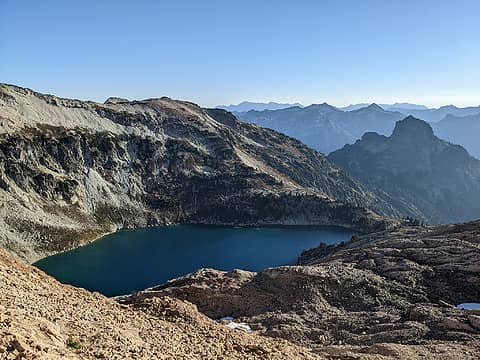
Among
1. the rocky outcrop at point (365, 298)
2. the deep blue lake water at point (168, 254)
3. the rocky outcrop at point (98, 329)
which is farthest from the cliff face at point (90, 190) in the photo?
the rocky outcrop at point (98, 329)

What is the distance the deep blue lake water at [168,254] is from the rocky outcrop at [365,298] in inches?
2376

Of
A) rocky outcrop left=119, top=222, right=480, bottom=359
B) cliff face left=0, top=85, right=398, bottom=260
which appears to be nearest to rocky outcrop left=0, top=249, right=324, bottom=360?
rocky outcrop left=119, top=222, right=480, bottom=359

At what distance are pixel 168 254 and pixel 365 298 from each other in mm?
98535

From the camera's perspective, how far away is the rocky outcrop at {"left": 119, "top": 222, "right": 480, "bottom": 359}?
31.0m

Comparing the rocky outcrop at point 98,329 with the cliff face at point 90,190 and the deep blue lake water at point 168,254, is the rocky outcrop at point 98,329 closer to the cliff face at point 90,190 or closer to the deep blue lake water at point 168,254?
the deep blue lake water at point 168,254

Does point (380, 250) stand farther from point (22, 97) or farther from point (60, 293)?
point (22, 97)

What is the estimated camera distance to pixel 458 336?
29391mm

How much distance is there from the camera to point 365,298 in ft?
132

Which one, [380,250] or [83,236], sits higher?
[380,250]

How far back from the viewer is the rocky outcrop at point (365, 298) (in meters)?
31.0

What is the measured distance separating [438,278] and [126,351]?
114ft

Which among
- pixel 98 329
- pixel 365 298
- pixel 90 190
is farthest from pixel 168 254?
pixel 98 329

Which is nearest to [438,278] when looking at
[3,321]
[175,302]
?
[175,302]

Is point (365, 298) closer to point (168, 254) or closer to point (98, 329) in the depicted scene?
Answer: point (98, 329)
